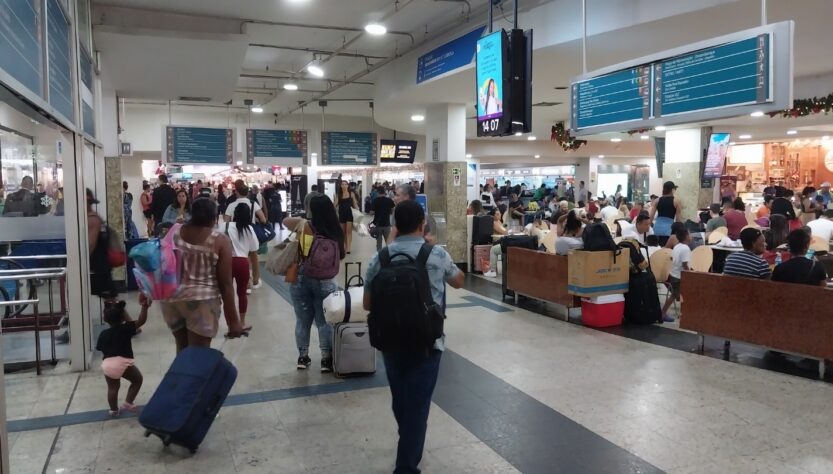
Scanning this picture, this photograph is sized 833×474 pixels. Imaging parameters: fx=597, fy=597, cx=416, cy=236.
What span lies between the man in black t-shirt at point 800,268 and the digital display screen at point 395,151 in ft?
43.2

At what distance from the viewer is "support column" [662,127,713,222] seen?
11894 millimetres

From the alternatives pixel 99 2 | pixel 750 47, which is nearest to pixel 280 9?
pixel 99 2

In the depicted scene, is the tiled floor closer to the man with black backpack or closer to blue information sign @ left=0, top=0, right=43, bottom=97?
the man with black backpack

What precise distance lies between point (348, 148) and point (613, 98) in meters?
12.4

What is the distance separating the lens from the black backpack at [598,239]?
6695 mm

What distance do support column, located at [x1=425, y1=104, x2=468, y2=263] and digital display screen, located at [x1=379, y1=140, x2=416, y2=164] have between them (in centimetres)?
646

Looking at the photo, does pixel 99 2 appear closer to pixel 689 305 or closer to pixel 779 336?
pixel 689 305

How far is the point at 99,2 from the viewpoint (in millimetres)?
7027

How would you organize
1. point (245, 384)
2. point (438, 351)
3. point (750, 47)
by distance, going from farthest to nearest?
1. point (245, 384)
2. point (750, 47)
3. point (438, 351)

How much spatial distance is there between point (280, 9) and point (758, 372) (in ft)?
22.0

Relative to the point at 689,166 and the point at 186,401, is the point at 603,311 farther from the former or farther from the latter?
the point at 689,166

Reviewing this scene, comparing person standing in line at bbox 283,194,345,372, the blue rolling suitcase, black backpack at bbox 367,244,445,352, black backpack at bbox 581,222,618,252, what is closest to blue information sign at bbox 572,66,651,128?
black backpack at bbox 581,222,618,252

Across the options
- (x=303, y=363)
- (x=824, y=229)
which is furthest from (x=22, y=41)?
(x=824, y=229)

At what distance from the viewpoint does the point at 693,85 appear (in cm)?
486
